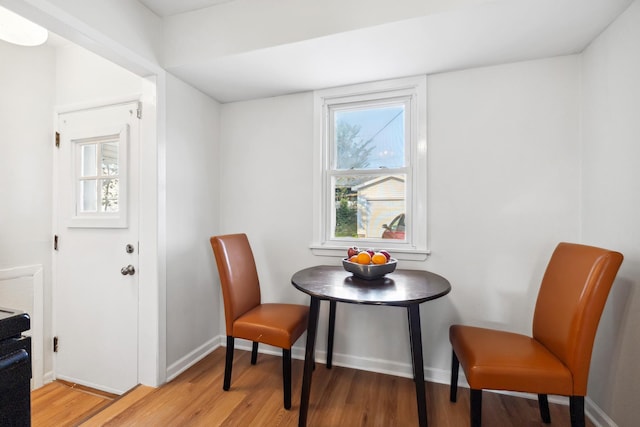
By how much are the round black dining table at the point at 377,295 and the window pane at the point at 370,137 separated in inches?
35.5

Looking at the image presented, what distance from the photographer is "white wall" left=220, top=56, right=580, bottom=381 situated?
183 cm

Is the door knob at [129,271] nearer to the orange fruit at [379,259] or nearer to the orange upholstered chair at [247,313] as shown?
the orange upholstered chair at [247,313]

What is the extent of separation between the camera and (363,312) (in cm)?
218

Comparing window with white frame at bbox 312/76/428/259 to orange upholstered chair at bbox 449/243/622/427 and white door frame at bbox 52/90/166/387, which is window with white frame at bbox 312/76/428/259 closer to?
orange upholstered chair at bbox 449/243/622/427

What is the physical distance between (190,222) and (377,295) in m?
1.58

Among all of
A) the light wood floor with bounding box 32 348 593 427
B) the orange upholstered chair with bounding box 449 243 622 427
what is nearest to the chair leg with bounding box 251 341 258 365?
the light wood floor with bounding box 32 348 593 427

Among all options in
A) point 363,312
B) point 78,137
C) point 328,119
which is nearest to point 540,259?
point 363,312

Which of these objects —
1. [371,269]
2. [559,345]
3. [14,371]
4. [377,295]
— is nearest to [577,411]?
[559,345]

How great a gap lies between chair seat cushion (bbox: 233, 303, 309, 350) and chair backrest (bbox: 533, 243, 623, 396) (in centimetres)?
135

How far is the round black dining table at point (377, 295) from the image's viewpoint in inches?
54.8

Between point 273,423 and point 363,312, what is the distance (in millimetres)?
933

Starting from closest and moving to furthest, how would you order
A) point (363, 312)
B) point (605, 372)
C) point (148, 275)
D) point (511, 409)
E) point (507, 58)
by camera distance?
point (605, 372) < point (511, 409) < point (507, 58) < point (148, 275) < point (363, 312)

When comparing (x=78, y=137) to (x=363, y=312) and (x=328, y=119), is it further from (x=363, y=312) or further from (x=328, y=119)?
(x=363, y=312)

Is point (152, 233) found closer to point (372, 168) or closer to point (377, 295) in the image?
point (377, 295)
